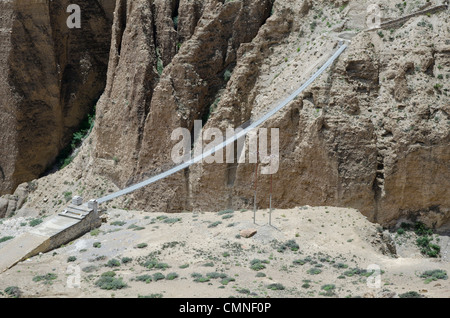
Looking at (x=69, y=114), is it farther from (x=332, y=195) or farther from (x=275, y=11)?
(x=332, y=195)

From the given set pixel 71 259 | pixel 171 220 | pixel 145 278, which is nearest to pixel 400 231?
pixel 171 220

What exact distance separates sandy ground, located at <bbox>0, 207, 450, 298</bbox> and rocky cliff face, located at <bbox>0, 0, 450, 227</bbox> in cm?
210

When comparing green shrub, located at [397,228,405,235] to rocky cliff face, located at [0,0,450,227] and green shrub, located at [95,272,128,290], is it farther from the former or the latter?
green shrub, located at [95,272,128,290]

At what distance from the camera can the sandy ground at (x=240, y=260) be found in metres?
21.6

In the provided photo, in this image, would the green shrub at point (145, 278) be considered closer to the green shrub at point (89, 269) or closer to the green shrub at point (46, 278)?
the green shrub at point (89, 269)

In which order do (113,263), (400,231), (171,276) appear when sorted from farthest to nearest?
(400,231) → (113,263) → (171,276)

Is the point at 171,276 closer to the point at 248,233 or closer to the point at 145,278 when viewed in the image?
the point at 145,278

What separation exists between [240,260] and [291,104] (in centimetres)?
910

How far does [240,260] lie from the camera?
24406 millimetres

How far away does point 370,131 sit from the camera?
2903 cm

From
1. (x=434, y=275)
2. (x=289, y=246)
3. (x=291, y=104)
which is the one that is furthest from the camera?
(x=291, y=104)

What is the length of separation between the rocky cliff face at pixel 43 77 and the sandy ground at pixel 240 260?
16581 mm

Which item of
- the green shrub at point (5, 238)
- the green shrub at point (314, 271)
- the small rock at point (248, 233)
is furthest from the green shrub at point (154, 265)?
the green shrub at point (5, 238)
